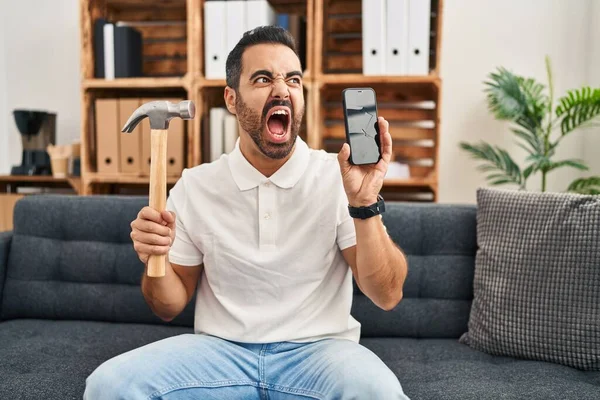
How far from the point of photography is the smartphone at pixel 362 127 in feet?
3.39

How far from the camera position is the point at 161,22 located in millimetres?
2814

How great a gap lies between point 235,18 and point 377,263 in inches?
64.9

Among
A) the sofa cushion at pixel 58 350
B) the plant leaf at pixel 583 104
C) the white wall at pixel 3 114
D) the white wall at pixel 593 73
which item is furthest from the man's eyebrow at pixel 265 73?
the white wall at pixel 3 114

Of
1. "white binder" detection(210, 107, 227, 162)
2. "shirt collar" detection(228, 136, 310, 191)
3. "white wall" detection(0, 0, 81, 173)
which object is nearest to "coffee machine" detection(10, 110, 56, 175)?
"white wall" detection(0, 0, 81, 173)

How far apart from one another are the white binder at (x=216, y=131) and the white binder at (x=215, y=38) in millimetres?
172

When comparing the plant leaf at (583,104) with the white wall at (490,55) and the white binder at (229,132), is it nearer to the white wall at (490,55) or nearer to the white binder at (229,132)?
the white wall at (490,55)

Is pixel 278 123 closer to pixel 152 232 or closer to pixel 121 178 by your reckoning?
pixel 152 232

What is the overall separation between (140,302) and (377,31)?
152 centimetres

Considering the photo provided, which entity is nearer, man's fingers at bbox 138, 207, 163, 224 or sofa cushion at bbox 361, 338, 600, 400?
man's fingers at bbox 138, 207, 163, 224

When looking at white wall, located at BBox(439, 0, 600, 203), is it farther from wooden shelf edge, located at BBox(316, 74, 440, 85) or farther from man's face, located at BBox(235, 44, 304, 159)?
man's face, located at BBox(235, 44, 304, 159)

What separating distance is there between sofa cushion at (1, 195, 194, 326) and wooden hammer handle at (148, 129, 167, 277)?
2.12 ft

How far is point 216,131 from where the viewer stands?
2.41 m

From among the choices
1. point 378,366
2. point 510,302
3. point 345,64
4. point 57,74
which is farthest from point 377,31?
point 57,74

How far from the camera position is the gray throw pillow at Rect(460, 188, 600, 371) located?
4.23 feet
